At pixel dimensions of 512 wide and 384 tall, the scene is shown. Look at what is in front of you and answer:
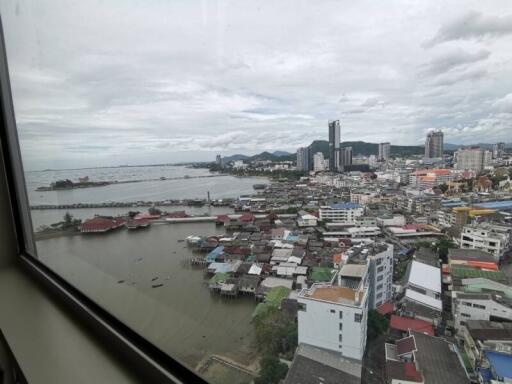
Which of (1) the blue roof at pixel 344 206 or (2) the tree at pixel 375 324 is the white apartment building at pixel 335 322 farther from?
(1) the blue roof at pixel 344 206

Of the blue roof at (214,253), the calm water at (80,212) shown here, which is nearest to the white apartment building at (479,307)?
the blue roof at (214,253)

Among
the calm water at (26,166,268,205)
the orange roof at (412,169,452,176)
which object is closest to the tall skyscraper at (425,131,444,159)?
the orange roof at (412,169,452,176)

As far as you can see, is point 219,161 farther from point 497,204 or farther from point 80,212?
point 497,204

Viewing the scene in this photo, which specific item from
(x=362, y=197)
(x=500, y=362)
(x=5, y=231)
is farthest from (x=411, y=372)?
(x=5, y=231)

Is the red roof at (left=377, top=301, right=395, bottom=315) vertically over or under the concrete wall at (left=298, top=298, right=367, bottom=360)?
under

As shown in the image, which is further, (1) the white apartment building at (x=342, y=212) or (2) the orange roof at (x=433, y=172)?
(1) the white apartment building at (x=342, y=212)

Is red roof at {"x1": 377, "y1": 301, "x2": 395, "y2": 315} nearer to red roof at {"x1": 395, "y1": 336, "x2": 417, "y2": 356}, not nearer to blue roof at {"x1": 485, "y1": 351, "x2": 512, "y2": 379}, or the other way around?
red roof at {"x1": 395, "y1": 336, "x2": 417, "y2": 356}
